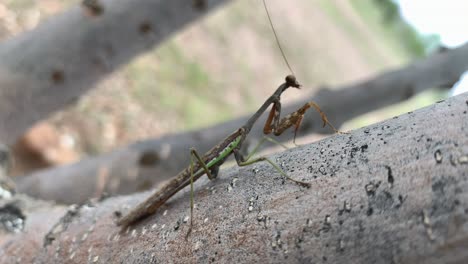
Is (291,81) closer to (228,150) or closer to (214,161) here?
(228,150)

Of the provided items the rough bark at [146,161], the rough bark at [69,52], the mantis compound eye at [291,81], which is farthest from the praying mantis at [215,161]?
the rough bark at [69,52]

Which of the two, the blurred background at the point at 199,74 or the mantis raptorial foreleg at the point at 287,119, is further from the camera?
the blurred background at the point at 199,74

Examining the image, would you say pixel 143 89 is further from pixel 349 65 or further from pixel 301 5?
pixel 349 65

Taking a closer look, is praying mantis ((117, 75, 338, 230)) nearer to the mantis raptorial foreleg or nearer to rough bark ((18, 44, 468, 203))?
the mantis raptorial foreleg

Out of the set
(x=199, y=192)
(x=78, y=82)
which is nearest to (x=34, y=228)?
(x=199, y=192)

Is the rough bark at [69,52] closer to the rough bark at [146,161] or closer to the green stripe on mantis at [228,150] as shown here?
the rough bark at [146,161]

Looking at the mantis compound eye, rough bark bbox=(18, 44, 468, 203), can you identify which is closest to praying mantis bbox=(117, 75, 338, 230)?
the mantis compound eye
